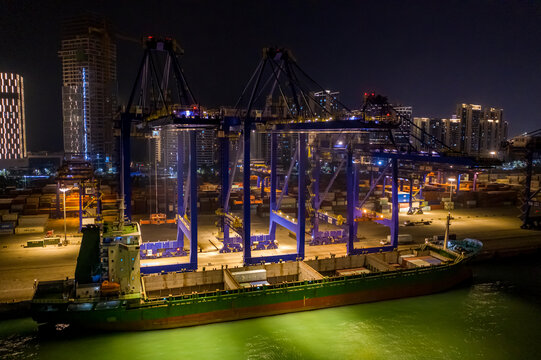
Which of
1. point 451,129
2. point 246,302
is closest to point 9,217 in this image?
point 246,302

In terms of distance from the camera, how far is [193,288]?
18.3 meters

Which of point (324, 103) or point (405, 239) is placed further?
point (324, 103)

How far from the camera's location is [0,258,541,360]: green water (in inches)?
542

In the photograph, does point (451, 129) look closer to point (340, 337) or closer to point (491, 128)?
point (491, 128)

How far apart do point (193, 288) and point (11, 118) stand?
98.1 meters

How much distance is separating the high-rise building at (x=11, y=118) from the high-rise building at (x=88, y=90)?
35.9 feet

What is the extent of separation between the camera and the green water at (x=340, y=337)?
45.1 ft

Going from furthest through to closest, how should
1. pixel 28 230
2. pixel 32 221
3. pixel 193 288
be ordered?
pixel 32 221, pixel 28 230, pixel 193 288

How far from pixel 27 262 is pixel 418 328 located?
769 inches

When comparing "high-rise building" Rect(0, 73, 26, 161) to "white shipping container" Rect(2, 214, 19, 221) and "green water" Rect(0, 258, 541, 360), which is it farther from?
"green water" Rect(0, 258, 541, 360)

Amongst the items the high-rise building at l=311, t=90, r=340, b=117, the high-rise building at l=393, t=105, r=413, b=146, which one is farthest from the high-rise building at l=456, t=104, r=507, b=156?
the high-rise building at l=311, t=90, r=340, b=117

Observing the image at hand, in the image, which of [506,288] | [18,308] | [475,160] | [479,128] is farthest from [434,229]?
[479,128]

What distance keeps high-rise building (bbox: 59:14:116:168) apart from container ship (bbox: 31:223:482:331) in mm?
79291

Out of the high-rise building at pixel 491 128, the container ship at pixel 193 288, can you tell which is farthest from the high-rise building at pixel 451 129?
the container ship at pixel 193 288
